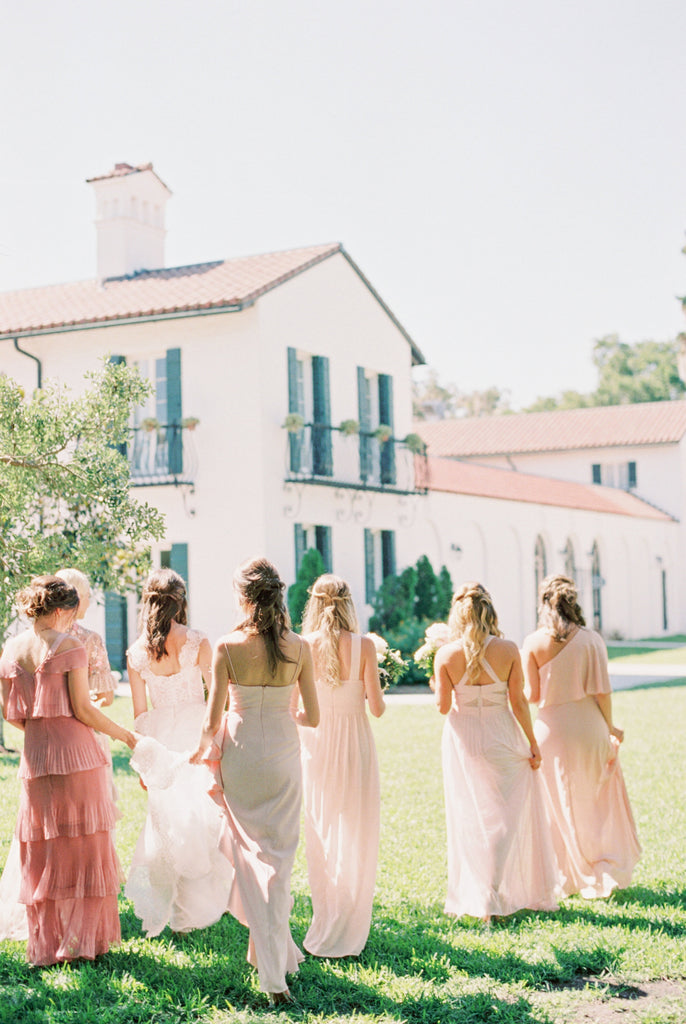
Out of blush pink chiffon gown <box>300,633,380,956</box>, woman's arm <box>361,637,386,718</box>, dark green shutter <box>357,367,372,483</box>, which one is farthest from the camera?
dark green shutter <box>357,367,372,483</box>

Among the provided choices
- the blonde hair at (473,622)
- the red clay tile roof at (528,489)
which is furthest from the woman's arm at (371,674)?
the red clay tile roof at (528,489)

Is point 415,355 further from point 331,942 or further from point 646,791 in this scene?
point 331,942

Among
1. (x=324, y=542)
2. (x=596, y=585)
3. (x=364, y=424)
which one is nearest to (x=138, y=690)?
(x=324, y=542)

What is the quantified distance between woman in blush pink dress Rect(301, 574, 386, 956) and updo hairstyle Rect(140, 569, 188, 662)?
67cm

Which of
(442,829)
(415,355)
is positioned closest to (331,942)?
(442,829)

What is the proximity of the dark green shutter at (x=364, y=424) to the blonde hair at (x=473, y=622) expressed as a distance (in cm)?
1628

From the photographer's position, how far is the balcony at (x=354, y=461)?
2099 cm

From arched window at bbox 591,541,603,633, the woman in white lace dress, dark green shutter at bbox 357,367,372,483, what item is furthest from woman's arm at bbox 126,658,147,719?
arched window at bbox 591,541,603,633

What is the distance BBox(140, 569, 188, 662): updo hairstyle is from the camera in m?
5.88

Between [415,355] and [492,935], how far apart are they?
68.1ft

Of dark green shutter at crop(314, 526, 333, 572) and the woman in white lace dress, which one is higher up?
dark green shutter at crop(314, 526, 333, 572)

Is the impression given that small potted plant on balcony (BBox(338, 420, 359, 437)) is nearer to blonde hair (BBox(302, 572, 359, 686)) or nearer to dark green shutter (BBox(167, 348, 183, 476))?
dark green shutter (BBox(167, 348, 183, 476))

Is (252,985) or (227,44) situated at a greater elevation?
(227,44)

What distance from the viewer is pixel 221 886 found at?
602 cm
